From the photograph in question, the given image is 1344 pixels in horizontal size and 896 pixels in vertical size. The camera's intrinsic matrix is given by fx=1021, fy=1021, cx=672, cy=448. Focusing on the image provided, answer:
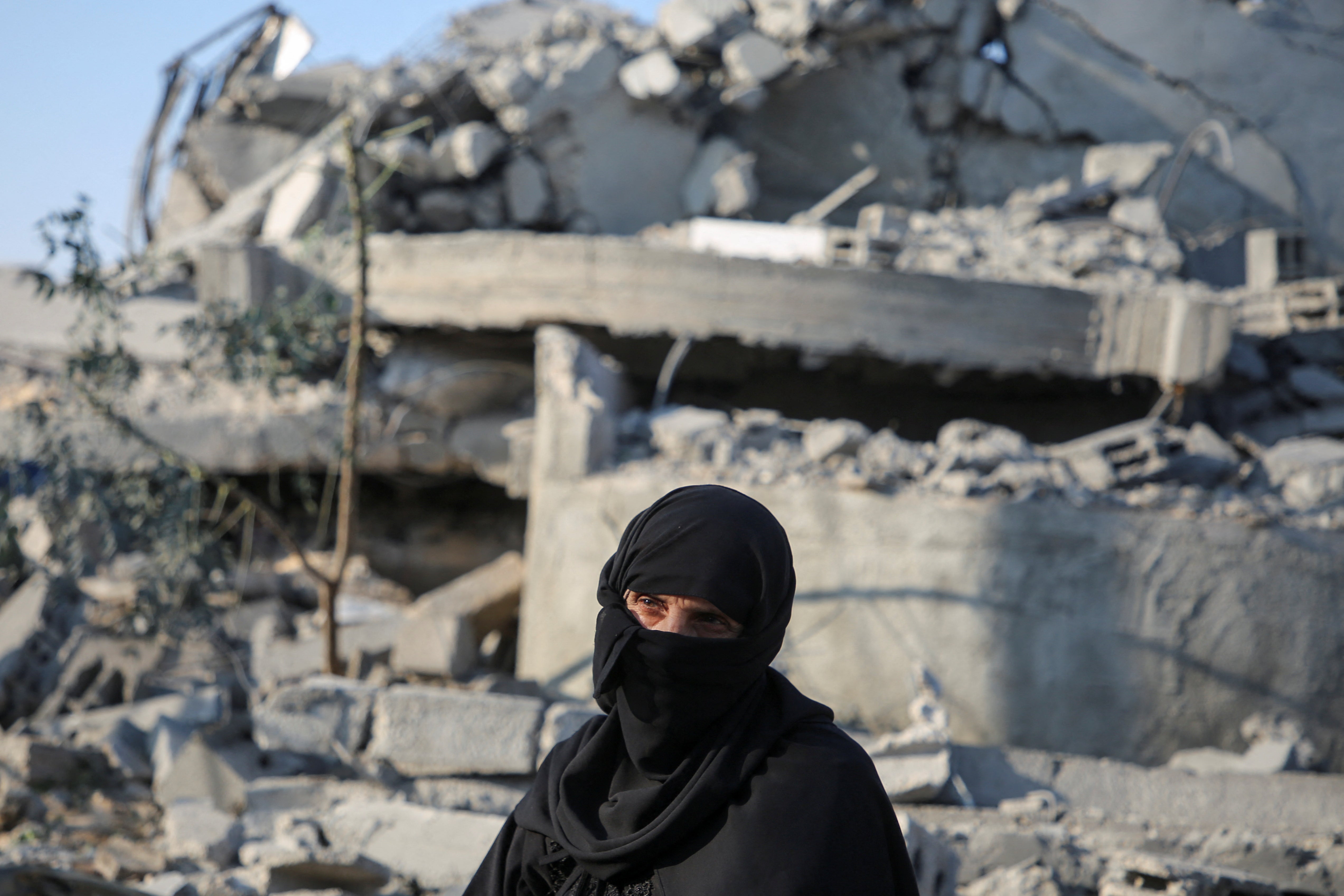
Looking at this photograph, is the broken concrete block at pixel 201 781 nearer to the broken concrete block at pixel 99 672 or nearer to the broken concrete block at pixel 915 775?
the broken concrete block at pixel 99 672

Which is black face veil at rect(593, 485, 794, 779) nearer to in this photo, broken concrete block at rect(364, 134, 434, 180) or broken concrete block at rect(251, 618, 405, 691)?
broken concrete block at rect(251, 618, 405, 691)

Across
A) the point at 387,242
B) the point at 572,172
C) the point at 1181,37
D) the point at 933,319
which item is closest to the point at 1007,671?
the point at 933,319

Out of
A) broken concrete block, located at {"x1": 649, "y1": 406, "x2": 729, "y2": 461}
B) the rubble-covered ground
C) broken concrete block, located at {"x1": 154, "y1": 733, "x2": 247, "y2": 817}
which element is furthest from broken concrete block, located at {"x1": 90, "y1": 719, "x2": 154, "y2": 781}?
broken concrete block, located at {"x1": 649, "y1": 406, "x2": 729, "y2": 461}

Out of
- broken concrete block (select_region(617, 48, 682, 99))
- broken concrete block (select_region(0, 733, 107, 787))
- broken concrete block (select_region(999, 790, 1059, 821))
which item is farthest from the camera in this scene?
broken concrete block (select_region(617, 48, 682, 99))

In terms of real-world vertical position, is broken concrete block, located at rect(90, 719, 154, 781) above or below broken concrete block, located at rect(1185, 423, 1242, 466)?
below

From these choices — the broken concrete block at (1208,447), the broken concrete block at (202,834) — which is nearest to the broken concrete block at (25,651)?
the broken concrete block at (202,834)

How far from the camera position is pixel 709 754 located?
1.60 metres

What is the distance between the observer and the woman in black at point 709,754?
151cm

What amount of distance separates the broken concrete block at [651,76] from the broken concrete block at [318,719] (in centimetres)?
893

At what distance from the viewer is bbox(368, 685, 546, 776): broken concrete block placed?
4051 mm

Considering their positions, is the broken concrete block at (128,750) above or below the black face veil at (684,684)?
below

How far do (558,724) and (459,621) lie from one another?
2125mm

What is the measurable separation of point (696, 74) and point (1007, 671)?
9.03 m

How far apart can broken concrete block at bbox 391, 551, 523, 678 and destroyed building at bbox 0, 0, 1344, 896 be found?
0.11ft
